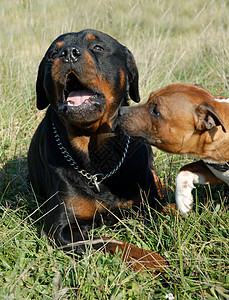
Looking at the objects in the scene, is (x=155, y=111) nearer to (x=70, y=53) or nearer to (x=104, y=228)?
(x=70, y=53)

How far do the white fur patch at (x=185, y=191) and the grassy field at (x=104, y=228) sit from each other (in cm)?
10

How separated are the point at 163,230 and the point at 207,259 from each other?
50 centimetres

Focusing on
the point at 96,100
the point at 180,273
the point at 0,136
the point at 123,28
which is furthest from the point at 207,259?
the point at 123,28

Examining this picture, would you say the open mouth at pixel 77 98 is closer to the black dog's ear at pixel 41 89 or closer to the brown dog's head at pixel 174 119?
the brown dog's head at pixel 174 119

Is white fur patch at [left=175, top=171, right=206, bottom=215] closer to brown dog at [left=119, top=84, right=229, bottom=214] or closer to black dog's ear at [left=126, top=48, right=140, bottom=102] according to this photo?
brown dog at [left=119, top=84, right=229, bottom=214]

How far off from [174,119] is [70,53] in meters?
0.97

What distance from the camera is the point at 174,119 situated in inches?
124

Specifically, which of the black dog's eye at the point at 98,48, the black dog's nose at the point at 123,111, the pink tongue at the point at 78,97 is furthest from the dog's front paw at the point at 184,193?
the black dog's eye at the point at 98,48

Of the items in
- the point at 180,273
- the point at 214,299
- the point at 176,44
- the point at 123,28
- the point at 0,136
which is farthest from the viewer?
the point at 176,44

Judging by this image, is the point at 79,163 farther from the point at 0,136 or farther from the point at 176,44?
the point at 176,44

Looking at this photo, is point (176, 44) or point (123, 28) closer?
point (123, 28)

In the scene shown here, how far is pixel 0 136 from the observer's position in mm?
4961

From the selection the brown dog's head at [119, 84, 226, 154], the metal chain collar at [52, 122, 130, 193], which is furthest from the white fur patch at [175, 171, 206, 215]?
the metal chain collar at [52, 122, 130, 193]

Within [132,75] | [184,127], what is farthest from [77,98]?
[184,127]
